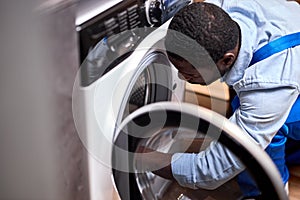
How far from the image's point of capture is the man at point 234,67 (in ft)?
4.04

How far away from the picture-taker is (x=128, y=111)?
4.69 ft

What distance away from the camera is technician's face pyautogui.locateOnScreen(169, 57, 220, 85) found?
4.23 feet

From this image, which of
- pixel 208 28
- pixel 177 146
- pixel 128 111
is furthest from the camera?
pixel 177 146


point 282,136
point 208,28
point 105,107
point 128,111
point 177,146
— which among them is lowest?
point 177,146

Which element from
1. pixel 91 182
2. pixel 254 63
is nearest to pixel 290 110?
pixel 254 63

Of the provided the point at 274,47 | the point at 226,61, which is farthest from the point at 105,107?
the point at 274,47

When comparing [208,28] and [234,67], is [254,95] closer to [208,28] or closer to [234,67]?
[234,67]

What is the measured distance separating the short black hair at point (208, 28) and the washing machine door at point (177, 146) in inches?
7.3

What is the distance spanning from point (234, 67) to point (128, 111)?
31 centimetres

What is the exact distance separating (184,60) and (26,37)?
44 centimetres

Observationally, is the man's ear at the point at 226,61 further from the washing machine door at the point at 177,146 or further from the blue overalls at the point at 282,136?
the washing machine door at the point at 177,146

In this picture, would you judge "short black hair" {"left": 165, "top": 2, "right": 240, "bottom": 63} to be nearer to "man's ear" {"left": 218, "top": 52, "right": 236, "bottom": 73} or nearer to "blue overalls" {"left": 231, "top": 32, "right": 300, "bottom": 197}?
"man's ear" {"left": 218, "top": 52, "right": 236, "bottom": 73}

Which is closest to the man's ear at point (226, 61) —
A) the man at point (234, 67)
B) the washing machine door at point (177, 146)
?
the man at point (234, 67)

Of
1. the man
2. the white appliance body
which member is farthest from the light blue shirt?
the white appliance body
